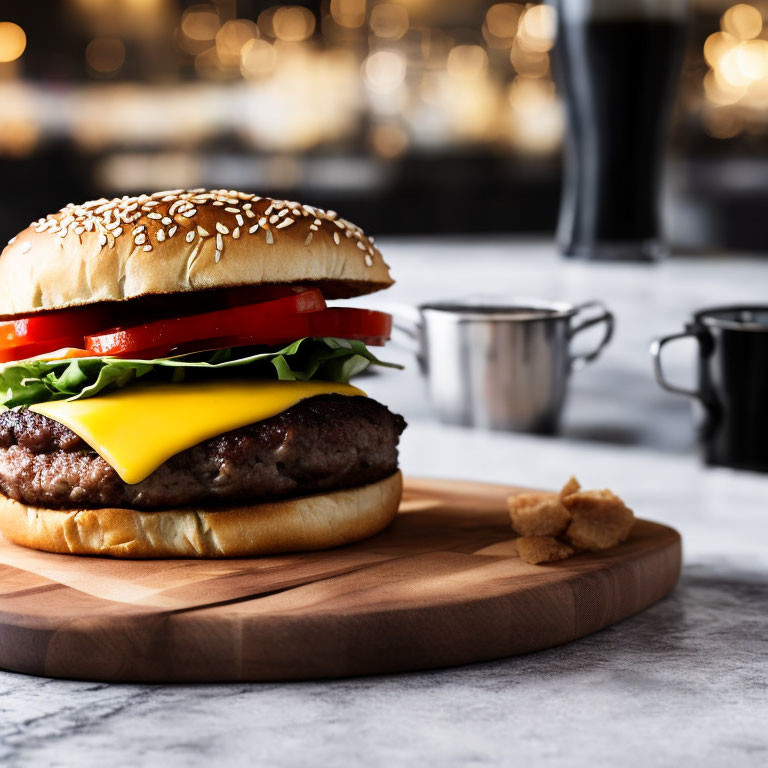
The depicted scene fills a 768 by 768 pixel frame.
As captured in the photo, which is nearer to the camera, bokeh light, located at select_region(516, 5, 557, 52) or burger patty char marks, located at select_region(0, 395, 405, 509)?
burger patty char marks, located at select_region(0, 395, 405, 509)

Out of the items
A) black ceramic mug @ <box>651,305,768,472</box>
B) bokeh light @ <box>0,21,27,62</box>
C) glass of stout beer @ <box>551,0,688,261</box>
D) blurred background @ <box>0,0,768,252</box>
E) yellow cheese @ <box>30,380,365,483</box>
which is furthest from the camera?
blurred background @ <box>0,0,768,252</box>

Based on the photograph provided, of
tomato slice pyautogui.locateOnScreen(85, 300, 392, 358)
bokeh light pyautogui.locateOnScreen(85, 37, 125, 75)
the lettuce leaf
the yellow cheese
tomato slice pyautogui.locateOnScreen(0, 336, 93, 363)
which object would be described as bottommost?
the yellow cheese

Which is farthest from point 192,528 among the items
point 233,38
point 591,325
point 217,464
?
point 233,38

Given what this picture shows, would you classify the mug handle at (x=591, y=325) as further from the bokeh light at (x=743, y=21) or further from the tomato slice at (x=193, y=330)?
the bokeh light at (x=743, y=21)

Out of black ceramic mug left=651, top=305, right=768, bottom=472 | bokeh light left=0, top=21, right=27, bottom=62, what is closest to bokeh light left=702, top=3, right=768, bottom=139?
bokeh light left=0, top=21, right=27, bottom=62

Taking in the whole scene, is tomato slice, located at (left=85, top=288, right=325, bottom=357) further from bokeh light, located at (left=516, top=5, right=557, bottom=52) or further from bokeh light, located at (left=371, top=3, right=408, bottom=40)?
bokeh light, located at (left=516, top=5, right=557, bottom=52)

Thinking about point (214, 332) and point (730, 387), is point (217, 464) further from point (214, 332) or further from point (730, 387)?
point (730, 387)
